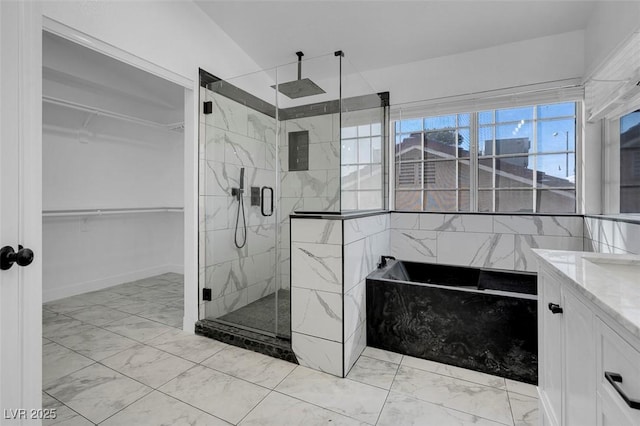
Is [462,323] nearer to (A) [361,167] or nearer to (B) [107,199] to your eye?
(A) [361,167]

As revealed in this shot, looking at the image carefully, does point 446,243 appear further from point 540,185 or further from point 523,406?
point 523,406

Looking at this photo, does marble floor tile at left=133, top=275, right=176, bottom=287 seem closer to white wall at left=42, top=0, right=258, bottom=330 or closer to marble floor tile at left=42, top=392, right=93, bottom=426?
white wall at left=42, top=0, right=258, bottom=330

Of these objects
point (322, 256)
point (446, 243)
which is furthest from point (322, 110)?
point (446, 243)

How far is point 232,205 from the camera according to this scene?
2828 mm

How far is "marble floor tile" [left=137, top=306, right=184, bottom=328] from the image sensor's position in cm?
265

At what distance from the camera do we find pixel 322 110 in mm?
2523

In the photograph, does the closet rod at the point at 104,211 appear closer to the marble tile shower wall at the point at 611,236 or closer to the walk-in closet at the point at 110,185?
the walk-in closet at the point at 110,185

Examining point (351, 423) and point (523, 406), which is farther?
point (523, 406)

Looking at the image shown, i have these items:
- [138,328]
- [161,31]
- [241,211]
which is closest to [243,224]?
[241,211]

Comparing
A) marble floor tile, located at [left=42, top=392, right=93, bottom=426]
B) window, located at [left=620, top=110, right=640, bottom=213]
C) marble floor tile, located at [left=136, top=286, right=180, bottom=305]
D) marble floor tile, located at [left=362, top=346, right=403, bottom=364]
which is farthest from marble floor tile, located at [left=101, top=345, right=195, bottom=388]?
window, located at [left=620, top=110, right=640, bottom=213]
